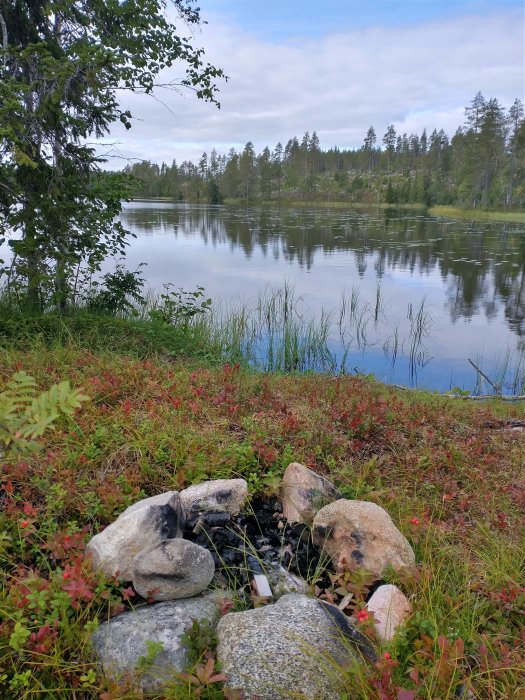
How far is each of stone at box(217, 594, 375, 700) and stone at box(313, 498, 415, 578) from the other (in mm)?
506

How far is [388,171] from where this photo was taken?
110 meters

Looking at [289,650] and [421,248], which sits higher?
[289,650]

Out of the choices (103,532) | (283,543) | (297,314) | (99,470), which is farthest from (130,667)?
(297,314)

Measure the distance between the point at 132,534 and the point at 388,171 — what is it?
11754 cm

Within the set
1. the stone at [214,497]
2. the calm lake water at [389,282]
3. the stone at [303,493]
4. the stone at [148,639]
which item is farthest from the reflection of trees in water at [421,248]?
the stone at [148,639]

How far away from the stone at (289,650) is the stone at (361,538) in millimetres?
506

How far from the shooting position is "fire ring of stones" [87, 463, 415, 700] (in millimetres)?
2055

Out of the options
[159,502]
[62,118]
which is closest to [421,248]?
[62,118]

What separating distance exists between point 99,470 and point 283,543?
3.98ft

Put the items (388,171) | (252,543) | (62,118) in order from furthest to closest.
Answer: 1. (388,171)
2. (62,118)
3. (252,543)

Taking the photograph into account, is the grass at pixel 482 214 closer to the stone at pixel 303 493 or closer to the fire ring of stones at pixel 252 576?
the stone at pixel 303 493

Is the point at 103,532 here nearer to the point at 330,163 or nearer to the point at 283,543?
the point at 283,543

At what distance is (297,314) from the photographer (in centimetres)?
1189

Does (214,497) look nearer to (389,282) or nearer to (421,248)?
(389,282)
